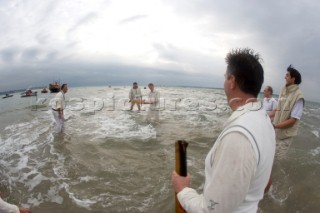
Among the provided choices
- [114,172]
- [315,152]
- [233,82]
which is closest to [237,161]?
[233,82]

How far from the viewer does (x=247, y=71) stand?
61.1 inches

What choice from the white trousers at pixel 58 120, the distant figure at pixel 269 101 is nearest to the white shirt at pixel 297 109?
the distant figure at pixel 269 101

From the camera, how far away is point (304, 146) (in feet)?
36.1

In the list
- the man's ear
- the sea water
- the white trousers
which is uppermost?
the man's ear

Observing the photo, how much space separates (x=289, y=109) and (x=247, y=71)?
4.23 metres

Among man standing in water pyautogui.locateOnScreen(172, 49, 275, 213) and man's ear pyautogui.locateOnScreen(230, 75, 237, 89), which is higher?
man's ear pyautogui.locateOnScreen(230, 75, 237, 89)

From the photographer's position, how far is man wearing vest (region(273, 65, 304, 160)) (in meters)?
5.06

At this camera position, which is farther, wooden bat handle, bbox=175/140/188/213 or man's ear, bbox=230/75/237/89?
wooden bat handle, bbox=175/140/188/213

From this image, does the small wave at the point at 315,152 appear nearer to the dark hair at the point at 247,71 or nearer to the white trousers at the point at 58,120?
the dark hair at the point at 247,71

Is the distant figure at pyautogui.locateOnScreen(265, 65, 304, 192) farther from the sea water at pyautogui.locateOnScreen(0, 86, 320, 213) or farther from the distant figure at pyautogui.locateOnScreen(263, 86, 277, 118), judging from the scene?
the distant figure at pyautogui.locateOnScreen(263, 86, 277, 118)

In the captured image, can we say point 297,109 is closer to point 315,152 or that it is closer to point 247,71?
point 247,71

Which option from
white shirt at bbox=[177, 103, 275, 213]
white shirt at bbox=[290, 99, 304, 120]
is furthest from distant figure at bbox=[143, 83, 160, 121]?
white shirt at bbox=[177, 103, 275, 213]

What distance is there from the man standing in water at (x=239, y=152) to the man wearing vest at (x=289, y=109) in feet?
13.3

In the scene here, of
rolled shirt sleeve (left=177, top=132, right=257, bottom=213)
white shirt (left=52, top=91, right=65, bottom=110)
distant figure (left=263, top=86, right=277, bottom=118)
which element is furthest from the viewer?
white shirt (left=52, top=91, right=65, bottom=110)
